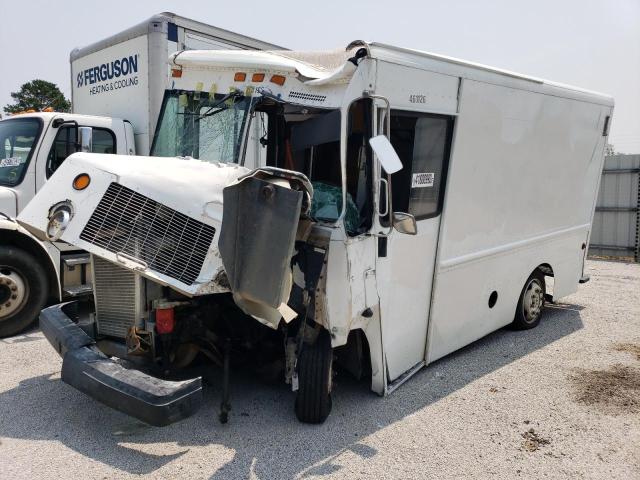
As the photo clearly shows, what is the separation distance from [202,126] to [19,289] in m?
3.23

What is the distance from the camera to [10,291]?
239 inches

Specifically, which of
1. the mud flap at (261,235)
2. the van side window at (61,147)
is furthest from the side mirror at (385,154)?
the van side window at (61,147)

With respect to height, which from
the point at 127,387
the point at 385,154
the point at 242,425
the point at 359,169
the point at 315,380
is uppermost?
the point at 385,154

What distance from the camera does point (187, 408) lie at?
3.38 m

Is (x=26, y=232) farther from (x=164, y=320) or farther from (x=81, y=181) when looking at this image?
(x=164, y=320)

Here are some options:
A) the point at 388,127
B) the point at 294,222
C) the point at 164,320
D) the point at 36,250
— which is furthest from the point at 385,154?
the point at 36,250

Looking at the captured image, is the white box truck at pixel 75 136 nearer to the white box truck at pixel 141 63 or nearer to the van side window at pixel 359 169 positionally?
the white box truck at pixel 141 63

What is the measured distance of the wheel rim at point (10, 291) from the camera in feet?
19.8

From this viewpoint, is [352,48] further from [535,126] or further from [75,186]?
[535,126]

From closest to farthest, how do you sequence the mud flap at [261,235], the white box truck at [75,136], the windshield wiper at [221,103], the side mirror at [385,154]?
the mud flap at [261,235] → the side mirror at [385,154] → the windshield wiper at [221,103] → the white box truck at [75,136]

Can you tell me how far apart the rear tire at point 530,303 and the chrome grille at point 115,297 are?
4.46 metres

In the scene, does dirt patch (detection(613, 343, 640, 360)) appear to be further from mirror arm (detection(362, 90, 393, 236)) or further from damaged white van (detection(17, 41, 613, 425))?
mirror arm (detection(362, 90, 393, 236))

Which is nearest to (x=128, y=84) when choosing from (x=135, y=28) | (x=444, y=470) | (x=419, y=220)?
(x=135, y=28)

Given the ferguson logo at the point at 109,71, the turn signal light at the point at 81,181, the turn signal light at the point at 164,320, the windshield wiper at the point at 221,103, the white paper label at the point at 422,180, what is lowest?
the turn signal light at the point at 164,320
